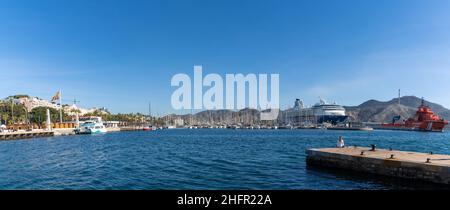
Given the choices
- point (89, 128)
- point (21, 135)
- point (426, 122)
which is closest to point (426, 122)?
point (426, 122)

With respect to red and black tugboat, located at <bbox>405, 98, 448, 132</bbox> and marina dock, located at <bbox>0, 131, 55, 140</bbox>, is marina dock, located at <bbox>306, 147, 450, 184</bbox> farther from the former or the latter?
red and black tugboat, located at <bbox>405, 98, 448, 132</bbox>

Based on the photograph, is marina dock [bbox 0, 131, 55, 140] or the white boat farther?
the white boat

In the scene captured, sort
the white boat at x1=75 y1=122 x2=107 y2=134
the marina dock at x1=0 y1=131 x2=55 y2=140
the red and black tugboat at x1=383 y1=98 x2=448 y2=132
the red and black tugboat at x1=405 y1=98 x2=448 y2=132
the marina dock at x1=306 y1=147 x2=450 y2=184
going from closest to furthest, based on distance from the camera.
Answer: the marina dock at x1=306 y1=147 x2=450 y2=184 < the marina dock at x1=0 y1=131 x2=55 y2=140 < the red and black tugboat at x1=405 y1=98 x2=448 y2=132 < the red and black tugboat at x1=383 y1=98 x2=448 y2=132 < the white boat at x1=75 y1=122 x2=107 y2=134

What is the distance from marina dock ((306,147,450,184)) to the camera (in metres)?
19.4

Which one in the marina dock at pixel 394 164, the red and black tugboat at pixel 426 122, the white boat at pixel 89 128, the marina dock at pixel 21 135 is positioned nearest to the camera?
the marina dock at pixel 394 164

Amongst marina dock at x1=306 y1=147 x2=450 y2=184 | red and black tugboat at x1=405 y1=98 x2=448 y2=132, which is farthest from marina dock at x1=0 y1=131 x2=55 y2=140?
red and black tugboat at x1=405 y1=98 x2=448 y2=132

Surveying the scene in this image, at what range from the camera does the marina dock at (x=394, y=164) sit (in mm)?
19422

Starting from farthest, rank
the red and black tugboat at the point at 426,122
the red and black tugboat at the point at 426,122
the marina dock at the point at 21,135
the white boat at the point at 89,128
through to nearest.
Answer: the white boat at the point at 89,128
the red and black tugboat at the point at 426,122
the red and black tugboat at the point at 426,122
the marina dock at the point at 21,135

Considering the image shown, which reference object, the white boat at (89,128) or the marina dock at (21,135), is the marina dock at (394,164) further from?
the white boat at (89,128)

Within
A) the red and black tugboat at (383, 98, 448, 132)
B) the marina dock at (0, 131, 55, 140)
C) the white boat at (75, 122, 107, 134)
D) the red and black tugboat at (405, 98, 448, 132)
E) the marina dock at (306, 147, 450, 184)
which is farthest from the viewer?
the white boat at (75, 122, 107, 134)

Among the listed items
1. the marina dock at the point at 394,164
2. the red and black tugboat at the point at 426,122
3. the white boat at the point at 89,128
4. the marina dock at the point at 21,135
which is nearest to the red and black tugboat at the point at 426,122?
the red and black tugboat at the point at 426,122
